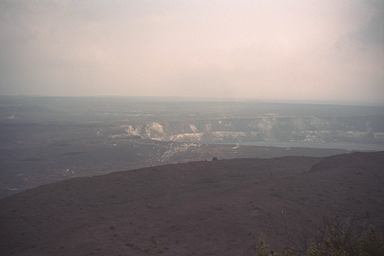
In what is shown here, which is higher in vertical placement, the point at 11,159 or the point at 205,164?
the point at 205,164

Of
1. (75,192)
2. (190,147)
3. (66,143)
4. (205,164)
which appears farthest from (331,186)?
(66,143)

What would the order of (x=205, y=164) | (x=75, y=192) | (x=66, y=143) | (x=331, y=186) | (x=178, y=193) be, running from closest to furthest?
(x=331, y=186) → (x=178, y=193) → (x=75, y=192) → (x=205, y=164) → (x=66, y=143)

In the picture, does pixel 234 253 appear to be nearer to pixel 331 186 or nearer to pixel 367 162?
pixel 331 186

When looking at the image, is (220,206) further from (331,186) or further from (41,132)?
(41,132)

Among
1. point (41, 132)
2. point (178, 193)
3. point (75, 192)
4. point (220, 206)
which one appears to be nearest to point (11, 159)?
point (41, 132)

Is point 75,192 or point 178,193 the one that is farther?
point 75,192

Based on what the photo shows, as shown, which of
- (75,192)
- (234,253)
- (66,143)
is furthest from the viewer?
(66,143)
